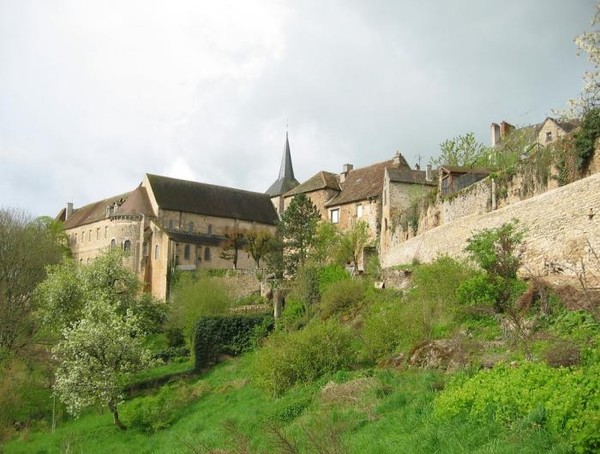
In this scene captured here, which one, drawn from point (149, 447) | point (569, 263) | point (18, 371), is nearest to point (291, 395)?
point (149, 447)

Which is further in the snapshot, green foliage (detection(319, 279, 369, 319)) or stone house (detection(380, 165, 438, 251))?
stone house (detection(380, 165, 438, 251))

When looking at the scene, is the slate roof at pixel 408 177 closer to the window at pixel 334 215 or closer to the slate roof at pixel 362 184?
the slate roof at pixel 362 184

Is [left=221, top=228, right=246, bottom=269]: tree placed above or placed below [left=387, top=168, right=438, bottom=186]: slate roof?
below

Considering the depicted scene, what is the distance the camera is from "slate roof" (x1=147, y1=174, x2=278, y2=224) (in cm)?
5581

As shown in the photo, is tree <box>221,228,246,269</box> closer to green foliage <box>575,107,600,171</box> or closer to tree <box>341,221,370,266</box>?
tree <box>341,221,370,266</box>

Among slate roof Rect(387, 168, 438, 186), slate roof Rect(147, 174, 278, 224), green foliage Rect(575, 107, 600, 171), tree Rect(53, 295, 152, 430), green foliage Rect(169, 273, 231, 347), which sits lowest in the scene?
tree Rect(53, 295, 152, 430)

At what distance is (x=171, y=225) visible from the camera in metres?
54.8

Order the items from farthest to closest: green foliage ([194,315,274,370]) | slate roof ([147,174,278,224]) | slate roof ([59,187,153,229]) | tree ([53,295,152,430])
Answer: slate roof ([147,174,278,224]), slate roof ([59,187,153,229]), green foliage ([194,315,274,370]), tree ([53,295,152,430])

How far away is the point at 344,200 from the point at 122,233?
59.4 feet

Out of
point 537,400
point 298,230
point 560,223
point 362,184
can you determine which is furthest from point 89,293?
point 537,400

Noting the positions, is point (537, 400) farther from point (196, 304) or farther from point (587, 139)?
point (196, 304)

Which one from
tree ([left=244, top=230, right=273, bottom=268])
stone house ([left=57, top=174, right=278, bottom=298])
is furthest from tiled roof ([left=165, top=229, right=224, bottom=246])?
tree ([left=244, top=230, right=273, bottom=268])

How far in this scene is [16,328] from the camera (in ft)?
110

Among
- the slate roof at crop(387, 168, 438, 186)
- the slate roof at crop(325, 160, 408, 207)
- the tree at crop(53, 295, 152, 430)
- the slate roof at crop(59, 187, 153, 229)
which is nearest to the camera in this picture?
the tree at crop(53, 295, 152, 430)
